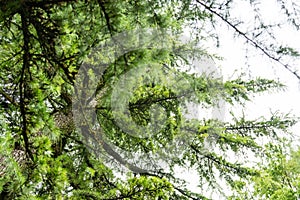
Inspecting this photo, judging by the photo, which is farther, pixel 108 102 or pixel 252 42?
pixel 108 102

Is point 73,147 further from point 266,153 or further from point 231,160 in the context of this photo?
point 266,153

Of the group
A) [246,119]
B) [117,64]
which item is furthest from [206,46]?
[117,64]

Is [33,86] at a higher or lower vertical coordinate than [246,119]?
lower

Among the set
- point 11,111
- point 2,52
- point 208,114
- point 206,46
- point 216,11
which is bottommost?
point 11,111

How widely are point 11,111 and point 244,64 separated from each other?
1764 mm

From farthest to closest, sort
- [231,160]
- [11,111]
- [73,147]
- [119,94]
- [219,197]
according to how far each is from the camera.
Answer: [231,160]
[219,197]
[73,147]
[11,111]
[119,94]

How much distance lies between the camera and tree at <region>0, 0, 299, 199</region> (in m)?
1.92

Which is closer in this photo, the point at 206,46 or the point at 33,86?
the point at 33,86

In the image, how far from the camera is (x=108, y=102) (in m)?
2.44

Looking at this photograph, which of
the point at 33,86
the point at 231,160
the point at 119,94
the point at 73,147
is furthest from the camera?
the point at 231,160

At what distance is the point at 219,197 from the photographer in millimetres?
5004

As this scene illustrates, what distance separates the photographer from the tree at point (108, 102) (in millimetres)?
1921

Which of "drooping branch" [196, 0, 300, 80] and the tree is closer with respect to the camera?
"drooping branch" [196, 0, 300, 80]

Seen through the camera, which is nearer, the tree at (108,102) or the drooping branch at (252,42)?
the drooping branch at (252,42)
